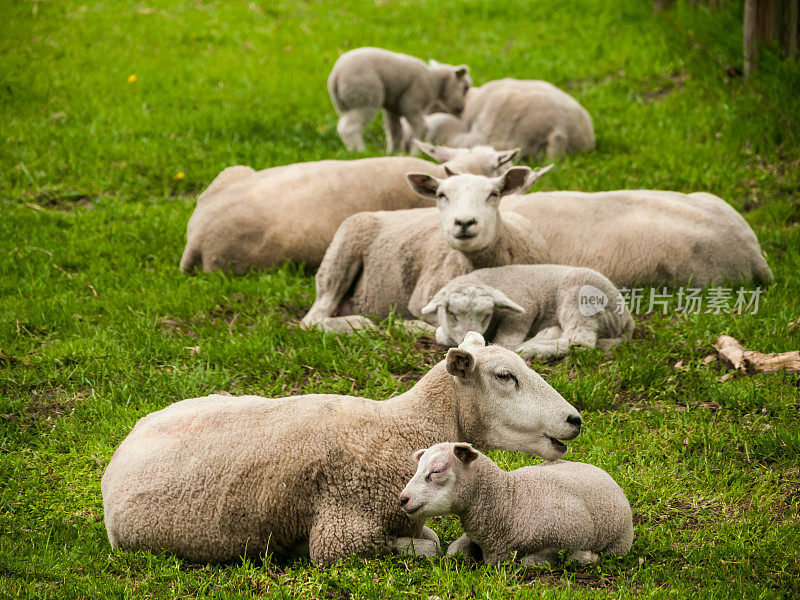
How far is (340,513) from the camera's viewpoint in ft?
13.8

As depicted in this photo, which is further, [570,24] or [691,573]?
[570,24]

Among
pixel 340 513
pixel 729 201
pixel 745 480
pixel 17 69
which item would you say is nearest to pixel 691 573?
pixel 745 480

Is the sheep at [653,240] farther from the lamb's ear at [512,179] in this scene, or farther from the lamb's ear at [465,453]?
the lamb's ear at [465,453]

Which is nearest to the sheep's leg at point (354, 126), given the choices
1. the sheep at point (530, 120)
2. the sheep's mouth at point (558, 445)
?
the sheep at point (530, 120)

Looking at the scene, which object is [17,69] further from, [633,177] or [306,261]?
[633,177]

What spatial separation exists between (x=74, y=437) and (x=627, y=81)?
950cm

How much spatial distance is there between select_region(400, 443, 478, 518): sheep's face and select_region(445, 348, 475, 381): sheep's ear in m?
0.39

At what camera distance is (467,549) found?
4.32 meters

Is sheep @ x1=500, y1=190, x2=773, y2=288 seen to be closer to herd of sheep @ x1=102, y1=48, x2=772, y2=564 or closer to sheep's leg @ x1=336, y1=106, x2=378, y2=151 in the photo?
herd of sheep @ x1=102, y1=48, x2=772, y2=564

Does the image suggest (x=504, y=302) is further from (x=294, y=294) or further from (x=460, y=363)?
(x=294, y=294)

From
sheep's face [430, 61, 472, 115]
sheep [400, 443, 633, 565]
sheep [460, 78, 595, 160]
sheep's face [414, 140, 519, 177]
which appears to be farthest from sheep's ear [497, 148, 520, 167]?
sheep [400, 443, 633, 565]

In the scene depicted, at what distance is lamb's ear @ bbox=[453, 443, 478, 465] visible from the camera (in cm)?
407

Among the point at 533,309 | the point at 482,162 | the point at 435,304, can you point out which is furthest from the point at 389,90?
→ the point at 435,304

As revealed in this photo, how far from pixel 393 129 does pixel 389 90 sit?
23.7 inches
